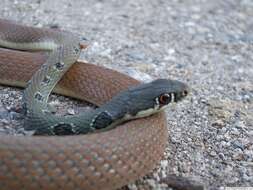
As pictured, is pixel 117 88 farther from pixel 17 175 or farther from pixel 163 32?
pixel 163 32

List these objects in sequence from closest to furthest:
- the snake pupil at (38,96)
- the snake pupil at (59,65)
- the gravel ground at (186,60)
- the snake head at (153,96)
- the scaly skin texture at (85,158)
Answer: the scaly skin texture at (85,158) < the snake head at (153,96) < the gravel ground at (186,60) < the snake pupil at (38,96) < the snake pupil at (59,65)

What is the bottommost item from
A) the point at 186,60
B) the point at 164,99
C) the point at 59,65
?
the point at 186,60

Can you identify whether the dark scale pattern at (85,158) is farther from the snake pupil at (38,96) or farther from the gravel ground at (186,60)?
the snake pupil at (38,96)

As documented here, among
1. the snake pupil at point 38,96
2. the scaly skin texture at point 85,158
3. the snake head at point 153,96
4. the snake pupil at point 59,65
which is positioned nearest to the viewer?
the scaly skin texture at point 85,158

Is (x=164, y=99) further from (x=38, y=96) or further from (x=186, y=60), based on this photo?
(x=186, y=60)

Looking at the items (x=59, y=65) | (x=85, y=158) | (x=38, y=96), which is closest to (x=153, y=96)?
(x=85, y=158)

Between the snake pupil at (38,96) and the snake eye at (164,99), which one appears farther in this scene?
the snake pupil at (38,96)

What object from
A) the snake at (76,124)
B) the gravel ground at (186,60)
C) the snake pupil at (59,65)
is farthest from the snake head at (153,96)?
the snake pupil at (59,65)
